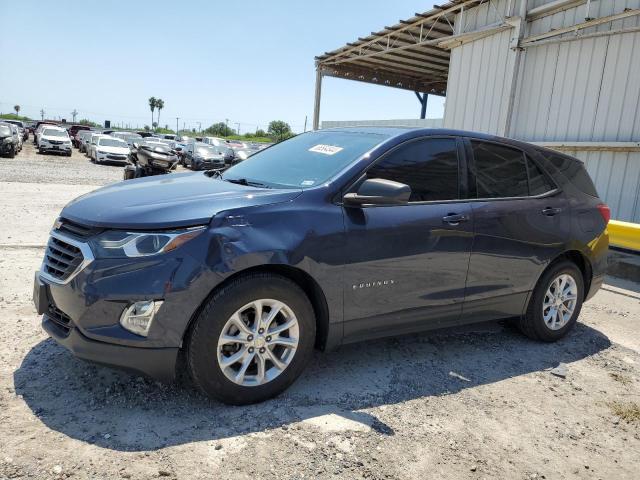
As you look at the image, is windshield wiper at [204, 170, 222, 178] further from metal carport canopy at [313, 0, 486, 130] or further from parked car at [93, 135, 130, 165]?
parked car at [93, 135, 130, 165]

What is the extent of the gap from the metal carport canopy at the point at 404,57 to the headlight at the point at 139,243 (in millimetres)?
11156

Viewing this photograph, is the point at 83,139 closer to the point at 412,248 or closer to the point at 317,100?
the point at 317,100

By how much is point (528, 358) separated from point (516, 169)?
1551mm

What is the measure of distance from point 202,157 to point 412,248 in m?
23.3

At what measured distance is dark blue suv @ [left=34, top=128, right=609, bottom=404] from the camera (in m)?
2.73

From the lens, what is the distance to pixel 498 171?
413cm

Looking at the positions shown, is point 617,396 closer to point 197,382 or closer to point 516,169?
point 516,169

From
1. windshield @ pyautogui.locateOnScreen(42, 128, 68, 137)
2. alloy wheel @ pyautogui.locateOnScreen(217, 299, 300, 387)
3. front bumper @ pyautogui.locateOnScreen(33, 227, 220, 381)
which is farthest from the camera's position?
windshield @ pyautogui.locateOnScreen(42, 128, 68, 137)

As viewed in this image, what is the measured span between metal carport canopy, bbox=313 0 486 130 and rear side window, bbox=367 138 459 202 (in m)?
9.45

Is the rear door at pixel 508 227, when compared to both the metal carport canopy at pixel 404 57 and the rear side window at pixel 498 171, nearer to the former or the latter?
the rear side window at pixel 498 171

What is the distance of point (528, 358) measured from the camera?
421 cm

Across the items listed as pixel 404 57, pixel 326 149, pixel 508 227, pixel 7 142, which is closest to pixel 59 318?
pixel 326 149

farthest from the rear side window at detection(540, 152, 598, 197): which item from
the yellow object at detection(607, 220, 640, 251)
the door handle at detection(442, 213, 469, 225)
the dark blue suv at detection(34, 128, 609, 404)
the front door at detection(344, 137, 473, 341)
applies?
the yellow object at detection(607, 220, 640, 251)

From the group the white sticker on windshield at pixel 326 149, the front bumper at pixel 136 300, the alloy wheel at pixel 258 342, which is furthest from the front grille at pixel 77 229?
the white sticker on windshield at pixel 326 149
